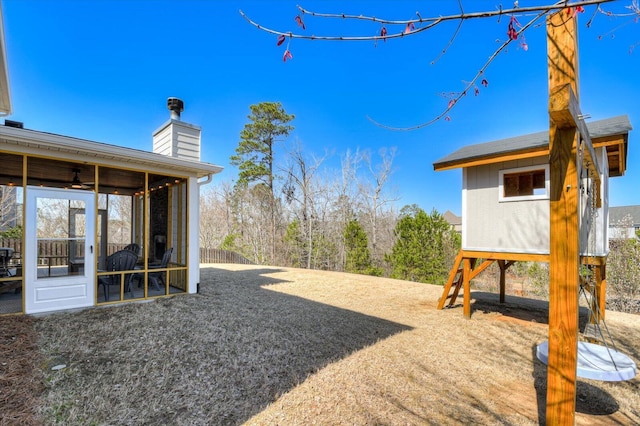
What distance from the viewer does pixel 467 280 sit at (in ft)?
19.7

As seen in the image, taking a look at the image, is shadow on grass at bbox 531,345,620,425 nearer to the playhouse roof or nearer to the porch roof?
the playhouse roof

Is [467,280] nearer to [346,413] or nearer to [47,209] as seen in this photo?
[346,413]

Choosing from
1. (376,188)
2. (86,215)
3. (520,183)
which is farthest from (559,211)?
(376,188)

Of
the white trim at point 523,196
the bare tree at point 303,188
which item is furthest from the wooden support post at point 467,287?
the bare tree at point 303,188

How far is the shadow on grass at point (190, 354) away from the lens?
267cm

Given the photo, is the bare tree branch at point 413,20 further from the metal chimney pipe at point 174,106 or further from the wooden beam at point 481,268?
the metal chimney pipe at point 174,106

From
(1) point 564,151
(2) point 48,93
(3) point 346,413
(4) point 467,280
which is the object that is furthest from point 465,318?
(2) point 48,93

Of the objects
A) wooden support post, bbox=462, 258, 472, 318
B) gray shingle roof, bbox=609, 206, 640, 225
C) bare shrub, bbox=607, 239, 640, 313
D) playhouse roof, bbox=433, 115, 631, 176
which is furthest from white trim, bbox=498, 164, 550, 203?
gray shingle roof, bbox=609, 206, 640, 225

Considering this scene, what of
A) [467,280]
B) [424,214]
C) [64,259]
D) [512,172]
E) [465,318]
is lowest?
[465,318]

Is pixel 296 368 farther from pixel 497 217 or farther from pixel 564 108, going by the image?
pixel 497 217

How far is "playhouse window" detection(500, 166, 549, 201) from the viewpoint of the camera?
18.9 ft

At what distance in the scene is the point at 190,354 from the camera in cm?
368

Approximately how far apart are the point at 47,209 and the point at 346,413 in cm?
580

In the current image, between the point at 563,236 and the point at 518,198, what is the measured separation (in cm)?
388
